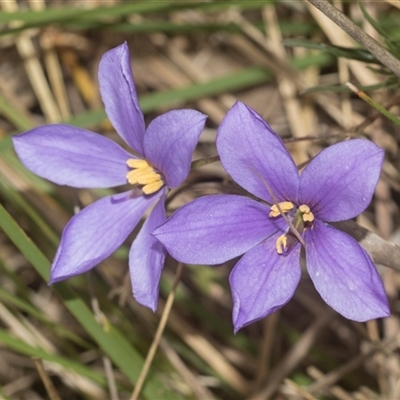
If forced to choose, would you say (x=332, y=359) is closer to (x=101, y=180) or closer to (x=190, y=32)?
(x=101, y=180)

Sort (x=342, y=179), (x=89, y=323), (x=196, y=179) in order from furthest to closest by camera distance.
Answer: (x=196, y=179) < (x=89, y=323) < (x=342, y=179)

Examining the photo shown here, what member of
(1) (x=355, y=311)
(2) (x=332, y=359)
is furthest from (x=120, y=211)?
(2) (x=332, y=359)

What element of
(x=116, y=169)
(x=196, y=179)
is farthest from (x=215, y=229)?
(x=196, y=179)

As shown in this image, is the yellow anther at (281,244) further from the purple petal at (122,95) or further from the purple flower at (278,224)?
the purple petal at (122,95)

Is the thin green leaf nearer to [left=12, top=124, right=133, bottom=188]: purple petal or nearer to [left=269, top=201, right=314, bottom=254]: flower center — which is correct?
[left=12, top=124, right=133, bottom=188]: purple petal

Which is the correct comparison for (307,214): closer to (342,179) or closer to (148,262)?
(342,179)
